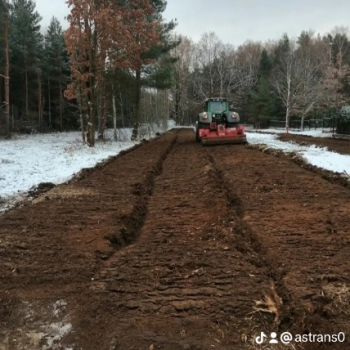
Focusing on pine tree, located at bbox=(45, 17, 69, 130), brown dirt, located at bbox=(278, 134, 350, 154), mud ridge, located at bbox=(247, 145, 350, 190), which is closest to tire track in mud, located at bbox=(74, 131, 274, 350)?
mud ridge, located at bbox=(247, 145, 350, 190)

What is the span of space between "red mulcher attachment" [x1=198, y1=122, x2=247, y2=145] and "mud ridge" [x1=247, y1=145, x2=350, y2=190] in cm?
257

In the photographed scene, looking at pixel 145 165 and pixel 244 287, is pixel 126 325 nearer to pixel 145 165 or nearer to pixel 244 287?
pixel 244 287

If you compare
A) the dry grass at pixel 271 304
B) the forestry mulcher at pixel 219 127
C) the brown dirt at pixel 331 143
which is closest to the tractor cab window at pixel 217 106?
the forestry mulcher at pixel 219 127

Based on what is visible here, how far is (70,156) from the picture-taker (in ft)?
54.0

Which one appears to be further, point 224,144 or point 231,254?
point 224,144

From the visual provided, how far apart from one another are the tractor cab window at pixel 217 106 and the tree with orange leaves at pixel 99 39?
481cm

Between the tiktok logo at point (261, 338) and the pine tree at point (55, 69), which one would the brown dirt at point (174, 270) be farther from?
the pine tree at point (55, 69)

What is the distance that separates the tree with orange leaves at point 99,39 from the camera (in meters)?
19.2

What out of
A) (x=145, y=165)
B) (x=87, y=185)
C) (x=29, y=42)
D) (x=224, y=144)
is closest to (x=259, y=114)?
(x=29, y=42)

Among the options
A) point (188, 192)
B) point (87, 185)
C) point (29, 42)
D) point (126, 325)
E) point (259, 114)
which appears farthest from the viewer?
point (259, 114)

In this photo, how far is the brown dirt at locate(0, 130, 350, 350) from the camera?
323 centimetres

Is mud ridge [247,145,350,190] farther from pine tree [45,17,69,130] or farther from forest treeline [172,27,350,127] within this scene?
pine tree [45,17,69,130]

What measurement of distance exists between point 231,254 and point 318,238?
1332mm

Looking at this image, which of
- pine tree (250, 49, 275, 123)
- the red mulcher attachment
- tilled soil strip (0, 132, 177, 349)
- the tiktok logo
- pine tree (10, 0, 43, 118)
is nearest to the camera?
the tiktok logo
